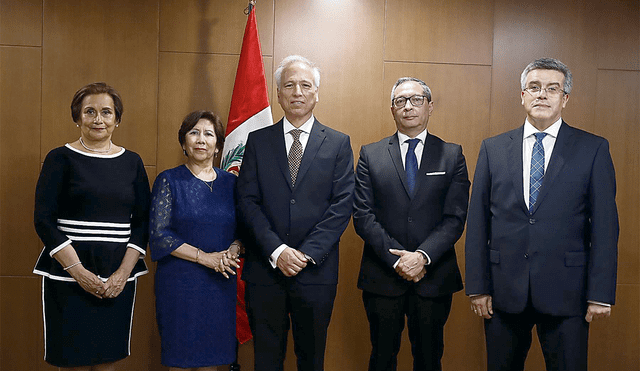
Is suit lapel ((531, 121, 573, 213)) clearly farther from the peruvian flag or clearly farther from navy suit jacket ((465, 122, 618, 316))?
the peruvian flag

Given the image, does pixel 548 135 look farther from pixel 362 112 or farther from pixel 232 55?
pixel 232 55

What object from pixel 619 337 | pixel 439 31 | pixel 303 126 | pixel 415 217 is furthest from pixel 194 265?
pixel 619 337

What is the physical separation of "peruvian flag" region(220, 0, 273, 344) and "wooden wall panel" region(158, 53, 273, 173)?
0.25 m

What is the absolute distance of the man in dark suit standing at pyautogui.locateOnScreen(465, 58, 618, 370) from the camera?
250 centimetres

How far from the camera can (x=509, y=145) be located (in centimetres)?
271

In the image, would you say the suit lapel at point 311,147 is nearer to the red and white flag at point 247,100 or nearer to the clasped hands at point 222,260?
the clasped hands at point 222,260

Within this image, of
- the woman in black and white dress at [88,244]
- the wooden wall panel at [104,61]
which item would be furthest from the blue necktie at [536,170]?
the wooden wall panel at [104,61]

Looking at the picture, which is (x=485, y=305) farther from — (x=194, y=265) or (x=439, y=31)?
(x=439, y=31)

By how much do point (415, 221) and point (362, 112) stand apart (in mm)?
1255

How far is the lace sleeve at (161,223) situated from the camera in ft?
8.84

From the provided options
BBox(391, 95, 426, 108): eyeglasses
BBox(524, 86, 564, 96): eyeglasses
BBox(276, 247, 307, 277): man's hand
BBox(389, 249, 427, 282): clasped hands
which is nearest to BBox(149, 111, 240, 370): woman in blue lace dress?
BBox(276, 247, 307, 277): man's hand

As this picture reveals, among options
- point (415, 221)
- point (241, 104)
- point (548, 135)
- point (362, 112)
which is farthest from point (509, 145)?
point (241, 104)

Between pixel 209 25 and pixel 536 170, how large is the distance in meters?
2.45

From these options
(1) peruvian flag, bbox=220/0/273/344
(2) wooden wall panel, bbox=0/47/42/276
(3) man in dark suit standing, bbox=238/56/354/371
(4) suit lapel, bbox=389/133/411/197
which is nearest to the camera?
(3) man in dark suit standing, bbox=238/56/354/371
